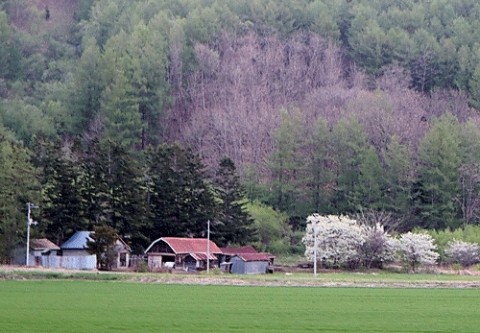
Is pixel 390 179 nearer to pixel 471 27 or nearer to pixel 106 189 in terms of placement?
pixel 106 189

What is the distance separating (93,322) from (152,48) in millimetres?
86829

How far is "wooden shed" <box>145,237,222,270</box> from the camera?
7069cm

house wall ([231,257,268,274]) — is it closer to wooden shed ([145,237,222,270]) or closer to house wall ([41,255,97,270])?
wooden shed ([145,237,222,270])

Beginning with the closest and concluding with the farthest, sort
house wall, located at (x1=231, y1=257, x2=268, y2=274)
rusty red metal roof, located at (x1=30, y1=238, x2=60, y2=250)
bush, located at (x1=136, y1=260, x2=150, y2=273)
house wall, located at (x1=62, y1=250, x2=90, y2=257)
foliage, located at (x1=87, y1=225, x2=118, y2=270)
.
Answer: bush, located at (x1=136, y1=260, x2=150, y2=273), foliage, located at (x1=87, y1=225, x2=118, y2=270), rusty red metal roof, located at (x1=30, y1=238, x2=60, y2=250), house wall, located at (x1=62, y1=250, x2=90, y2=257), house wall, located at (x1=231, y1=257, x2=268, y2=274)

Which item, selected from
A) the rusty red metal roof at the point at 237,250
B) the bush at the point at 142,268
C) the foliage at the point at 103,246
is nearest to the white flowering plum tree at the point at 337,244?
the rusty red metal roof at the point at 237,250

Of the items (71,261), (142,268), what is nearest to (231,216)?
(71,261)

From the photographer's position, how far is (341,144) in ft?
307

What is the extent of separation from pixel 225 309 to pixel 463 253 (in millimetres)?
45241

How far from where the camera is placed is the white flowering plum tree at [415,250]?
76.5 meters

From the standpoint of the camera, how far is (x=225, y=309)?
116 ft

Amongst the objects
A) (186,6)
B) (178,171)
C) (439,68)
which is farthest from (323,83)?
(178,171)

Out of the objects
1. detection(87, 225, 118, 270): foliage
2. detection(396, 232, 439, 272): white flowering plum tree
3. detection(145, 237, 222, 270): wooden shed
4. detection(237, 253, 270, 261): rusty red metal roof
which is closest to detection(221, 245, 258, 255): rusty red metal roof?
detection(145, 237, 222, 270): wooden shed

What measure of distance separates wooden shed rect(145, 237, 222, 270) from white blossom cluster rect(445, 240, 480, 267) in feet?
55.6

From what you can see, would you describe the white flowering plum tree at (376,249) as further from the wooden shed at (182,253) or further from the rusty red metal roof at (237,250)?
the wooden shed at (182,253)
